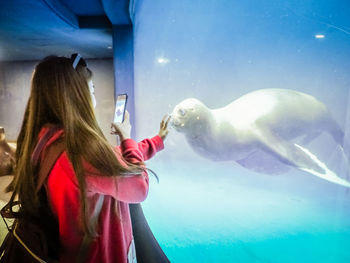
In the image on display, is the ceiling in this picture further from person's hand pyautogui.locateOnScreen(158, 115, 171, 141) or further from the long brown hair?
the long brown hair

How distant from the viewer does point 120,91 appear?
11.0 feet

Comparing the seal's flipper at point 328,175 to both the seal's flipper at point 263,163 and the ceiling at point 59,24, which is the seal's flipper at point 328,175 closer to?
the seal's flipper at point 263,163

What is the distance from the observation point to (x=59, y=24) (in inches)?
127

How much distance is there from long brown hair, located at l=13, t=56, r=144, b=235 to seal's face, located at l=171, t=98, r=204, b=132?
2.80 feet

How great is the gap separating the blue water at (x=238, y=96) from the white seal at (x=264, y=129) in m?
0.06

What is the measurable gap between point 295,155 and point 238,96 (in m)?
0.75

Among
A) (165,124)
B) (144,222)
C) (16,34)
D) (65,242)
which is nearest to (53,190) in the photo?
(65,242)

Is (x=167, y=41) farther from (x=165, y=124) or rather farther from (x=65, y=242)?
(x=65, y=242)

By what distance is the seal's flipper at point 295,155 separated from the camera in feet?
4.69

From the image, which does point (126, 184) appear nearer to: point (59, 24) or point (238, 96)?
point (238, 96)

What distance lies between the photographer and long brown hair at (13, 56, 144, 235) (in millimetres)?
862

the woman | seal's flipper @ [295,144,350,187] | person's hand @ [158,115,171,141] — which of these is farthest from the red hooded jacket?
seal's flipper @ [295,144,350,187]

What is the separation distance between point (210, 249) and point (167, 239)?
449mm

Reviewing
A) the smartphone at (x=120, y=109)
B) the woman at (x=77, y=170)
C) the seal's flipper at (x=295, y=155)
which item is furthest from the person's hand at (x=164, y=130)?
the seal's flipper at (x=295, y=155)
